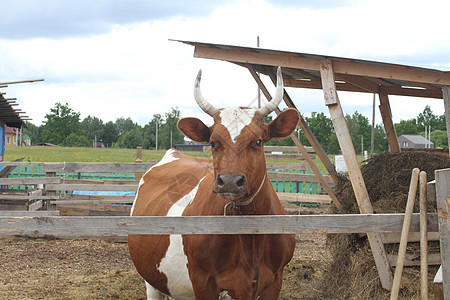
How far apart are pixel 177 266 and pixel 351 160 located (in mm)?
2162

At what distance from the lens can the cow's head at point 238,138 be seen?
10.9ft

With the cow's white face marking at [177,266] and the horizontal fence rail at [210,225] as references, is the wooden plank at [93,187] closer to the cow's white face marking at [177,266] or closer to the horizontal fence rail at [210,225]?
the cow's white face marking at [177,266]

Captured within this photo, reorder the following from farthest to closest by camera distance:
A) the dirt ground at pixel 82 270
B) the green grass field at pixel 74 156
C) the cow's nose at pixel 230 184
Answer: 1. the green grass field at pixel 74 156
2. the dirt ground at pixel 82 270
3. the cow's nose at pixel 230 184

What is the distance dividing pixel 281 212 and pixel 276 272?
55cm

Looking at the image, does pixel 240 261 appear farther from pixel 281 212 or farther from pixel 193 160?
→ pixel 193 160

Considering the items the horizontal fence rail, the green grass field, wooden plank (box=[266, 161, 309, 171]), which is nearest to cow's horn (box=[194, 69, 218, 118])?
the horizontal fence rail

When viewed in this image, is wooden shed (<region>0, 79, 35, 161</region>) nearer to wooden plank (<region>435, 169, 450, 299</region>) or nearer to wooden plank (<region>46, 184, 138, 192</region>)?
wooden plank (<region>46, 184, 138, 192</region>)

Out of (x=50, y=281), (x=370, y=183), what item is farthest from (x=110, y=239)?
(x=370, y=183)

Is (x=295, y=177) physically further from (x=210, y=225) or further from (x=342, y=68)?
(x=210, y=225)

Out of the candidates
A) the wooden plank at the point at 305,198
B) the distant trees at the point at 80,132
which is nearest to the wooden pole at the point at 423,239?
the wooden plank at the point at 305,198

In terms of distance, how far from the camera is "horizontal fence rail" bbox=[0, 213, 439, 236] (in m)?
3.21

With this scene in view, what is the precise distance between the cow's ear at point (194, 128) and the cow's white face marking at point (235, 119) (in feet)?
0.80

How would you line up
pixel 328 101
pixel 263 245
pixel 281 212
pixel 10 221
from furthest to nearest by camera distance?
1. pixel 328 101
2. pixel 281 212
3. pixel 263 245
4. pixel 10 221

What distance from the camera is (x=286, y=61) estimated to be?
5559mm
